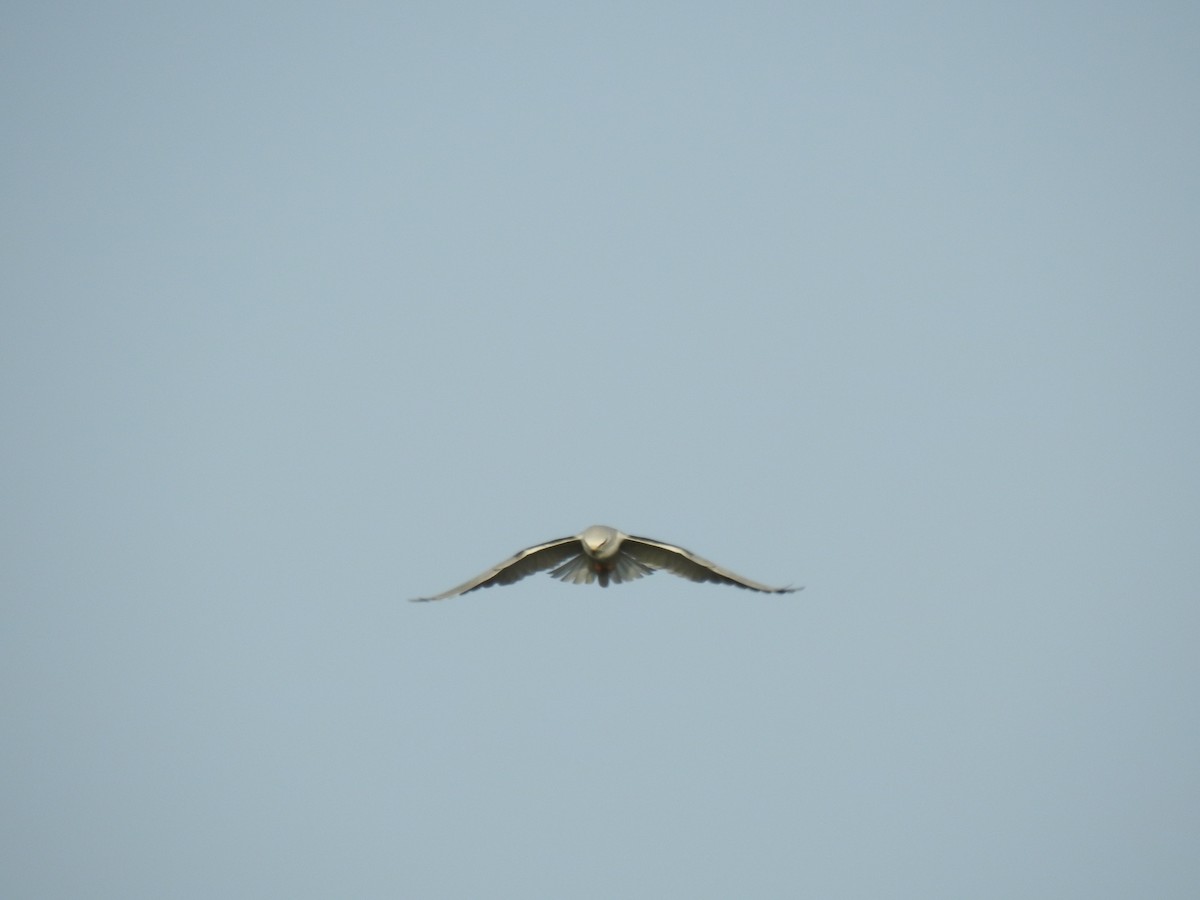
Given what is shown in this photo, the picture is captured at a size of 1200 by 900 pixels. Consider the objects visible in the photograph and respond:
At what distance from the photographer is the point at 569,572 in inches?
1068

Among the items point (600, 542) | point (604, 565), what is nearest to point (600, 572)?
point (604, 565)

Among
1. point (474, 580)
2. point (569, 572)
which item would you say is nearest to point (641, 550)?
point (569, 572)

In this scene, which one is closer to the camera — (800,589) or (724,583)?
(800,589)

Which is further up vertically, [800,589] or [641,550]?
[641,550]

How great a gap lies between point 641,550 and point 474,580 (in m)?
3.37

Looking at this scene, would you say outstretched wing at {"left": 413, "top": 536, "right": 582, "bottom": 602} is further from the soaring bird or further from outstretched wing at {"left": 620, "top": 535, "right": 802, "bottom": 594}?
outstretched wing at {"left": 620, "top": 535, "right": 802, "bottom": 594}

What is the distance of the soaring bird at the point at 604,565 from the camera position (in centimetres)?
2644

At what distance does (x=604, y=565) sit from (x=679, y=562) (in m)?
1.60

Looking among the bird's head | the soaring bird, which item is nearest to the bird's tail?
the soaring bird

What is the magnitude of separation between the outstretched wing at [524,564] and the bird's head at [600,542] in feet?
1.56

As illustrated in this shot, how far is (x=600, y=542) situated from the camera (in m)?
25.6

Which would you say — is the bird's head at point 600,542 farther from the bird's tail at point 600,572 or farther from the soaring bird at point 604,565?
the bird's tail at point 600,572

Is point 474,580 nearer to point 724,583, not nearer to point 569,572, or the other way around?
point 569,572

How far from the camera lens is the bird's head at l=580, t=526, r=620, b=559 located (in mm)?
25656
